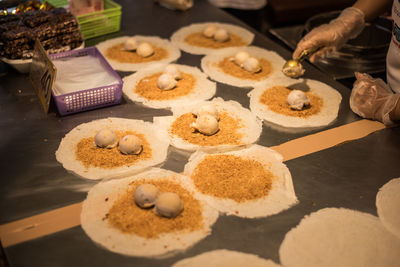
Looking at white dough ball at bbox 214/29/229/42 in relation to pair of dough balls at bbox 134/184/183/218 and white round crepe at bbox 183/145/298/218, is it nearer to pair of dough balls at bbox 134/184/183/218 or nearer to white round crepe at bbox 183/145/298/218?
white round crepe at bbox 183/145/298/218

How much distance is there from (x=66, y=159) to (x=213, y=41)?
150 cm

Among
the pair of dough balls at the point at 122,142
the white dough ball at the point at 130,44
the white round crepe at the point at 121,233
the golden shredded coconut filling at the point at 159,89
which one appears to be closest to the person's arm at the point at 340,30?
the golden shredded coconut filling at the point at 159,89

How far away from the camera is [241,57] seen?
2.37m

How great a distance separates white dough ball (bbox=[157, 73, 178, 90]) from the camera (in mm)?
2100

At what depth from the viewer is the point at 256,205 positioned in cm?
144

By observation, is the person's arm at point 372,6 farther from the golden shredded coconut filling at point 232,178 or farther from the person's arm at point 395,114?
the golden shredded coconut filling at point 232,178

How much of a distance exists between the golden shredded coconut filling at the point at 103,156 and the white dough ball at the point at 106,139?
2 cm

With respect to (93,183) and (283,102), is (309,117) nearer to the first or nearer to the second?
(283,102)

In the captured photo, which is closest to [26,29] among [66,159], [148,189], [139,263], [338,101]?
[66,159]

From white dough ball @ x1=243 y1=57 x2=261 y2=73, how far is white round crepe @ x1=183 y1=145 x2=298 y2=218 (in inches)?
29.5

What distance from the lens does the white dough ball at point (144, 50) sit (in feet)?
8.01

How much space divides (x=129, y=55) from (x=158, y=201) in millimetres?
1395

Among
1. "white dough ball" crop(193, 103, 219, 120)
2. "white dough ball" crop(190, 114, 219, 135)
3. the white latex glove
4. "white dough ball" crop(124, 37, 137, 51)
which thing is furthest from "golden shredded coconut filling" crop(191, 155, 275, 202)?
the white latex glove

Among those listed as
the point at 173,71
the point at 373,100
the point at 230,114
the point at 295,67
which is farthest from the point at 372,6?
the point at 173,71
